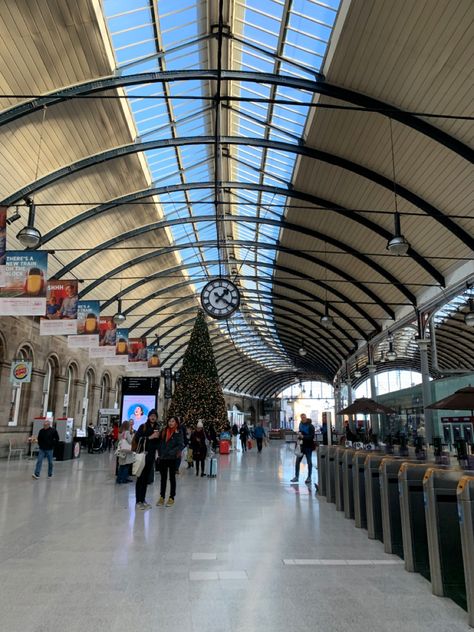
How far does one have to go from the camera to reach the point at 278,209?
22125 millimetres

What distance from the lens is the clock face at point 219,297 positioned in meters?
17.6

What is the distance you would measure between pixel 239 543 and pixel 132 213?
1848cm

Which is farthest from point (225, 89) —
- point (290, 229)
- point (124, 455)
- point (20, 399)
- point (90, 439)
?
point (90, 439)

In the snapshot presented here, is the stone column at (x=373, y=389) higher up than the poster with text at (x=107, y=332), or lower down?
lower down

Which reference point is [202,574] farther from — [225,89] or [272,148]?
[225,89]

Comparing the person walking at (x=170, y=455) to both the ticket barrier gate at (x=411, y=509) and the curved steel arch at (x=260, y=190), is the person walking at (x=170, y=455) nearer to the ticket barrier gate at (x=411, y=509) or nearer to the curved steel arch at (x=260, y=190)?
the ticket barrier gate at (x=411, y=509)

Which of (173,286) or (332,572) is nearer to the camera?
(332,572)

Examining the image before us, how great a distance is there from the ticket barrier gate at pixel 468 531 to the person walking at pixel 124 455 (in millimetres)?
8481

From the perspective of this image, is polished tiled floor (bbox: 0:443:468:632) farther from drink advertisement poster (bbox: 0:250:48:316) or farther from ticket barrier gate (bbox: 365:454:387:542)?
drink advertisement poster (bbox: 0:250:48:316)

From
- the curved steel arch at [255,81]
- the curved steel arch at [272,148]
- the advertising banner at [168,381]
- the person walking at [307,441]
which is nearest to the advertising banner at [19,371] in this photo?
the curved steel arch at [272,148]

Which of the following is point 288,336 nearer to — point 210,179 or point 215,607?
point 210,179

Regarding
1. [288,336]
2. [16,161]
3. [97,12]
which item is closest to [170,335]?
[288,336]

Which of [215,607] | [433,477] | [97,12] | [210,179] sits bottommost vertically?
[215,607]

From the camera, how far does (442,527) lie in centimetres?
480
